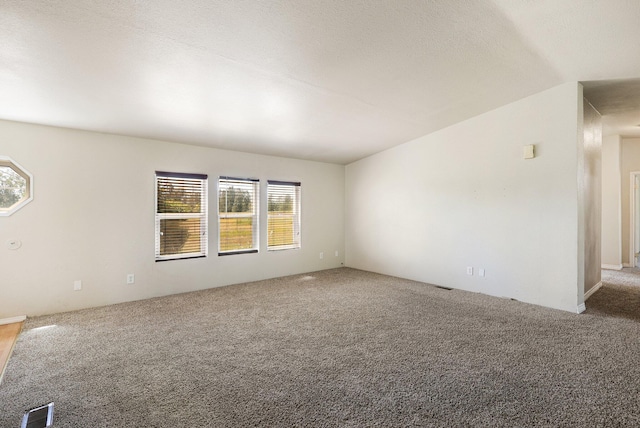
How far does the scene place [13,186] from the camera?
3469 mm

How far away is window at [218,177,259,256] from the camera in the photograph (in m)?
4.98

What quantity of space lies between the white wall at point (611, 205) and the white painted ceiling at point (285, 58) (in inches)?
103

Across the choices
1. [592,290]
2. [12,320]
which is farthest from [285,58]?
[592,290]

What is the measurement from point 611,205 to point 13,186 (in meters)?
9.92

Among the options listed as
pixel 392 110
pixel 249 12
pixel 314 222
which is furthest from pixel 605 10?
pixel 314 222

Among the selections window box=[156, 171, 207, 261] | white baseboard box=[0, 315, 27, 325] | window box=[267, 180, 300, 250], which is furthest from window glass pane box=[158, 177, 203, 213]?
white baseboard box=[0, 315, 27, 325]

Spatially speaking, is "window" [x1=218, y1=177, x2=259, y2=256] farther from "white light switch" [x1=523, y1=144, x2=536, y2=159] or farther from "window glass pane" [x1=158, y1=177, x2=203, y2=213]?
"white light switch" [x1=523, y1=144, x2=536, y2=159]

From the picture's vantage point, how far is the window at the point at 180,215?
4.42m

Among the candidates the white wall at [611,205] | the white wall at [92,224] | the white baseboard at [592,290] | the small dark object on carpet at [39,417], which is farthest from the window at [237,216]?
the white wall at [611,205]

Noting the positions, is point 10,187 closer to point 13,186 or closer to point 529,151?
point 13,186

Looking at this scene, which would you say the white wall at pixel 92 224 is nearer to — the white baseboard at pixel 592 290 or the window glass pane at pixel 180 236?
the window glass pane at pixel 180 236

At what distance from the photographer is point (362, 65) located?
2855 mm

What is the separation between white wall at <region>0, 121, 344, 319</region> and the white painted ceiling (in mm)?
332

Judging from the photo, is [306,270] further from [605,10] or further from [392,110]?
[605,10]
